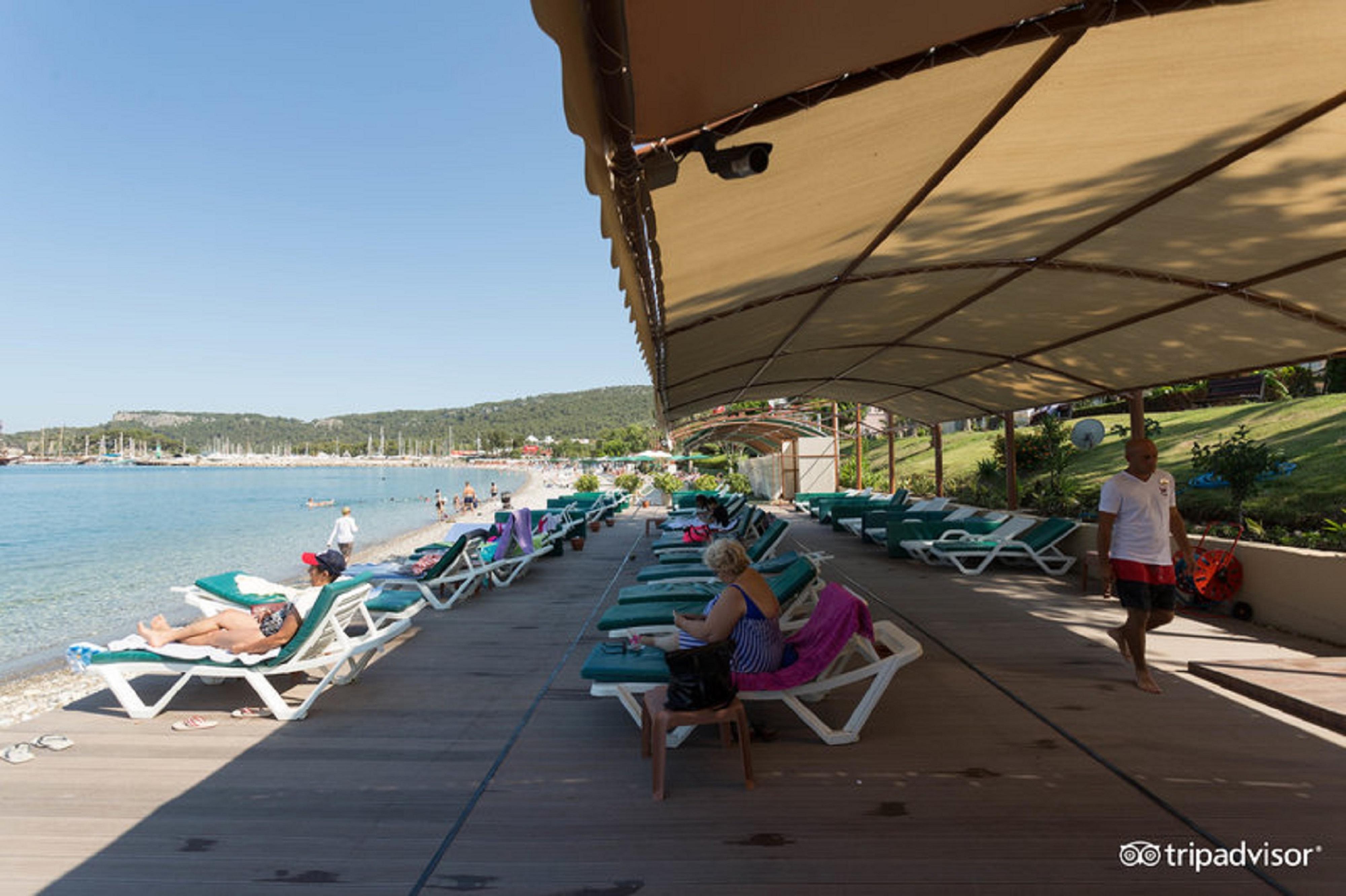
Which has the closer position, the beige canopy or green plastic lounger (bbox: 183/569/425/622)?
the beige canopy

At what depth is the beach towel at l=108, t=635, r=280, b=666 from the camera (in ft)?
13.2

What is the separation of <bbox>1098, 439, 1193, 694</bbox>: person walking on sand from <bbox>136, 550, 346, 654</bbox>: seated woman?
473 centimetres

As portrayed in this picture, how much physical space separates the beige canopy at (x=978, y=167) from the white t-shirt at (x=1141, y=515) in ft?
5.16

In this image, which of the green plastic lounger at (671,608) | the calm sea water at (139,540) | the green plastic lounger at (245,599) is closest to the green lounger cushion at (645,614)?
the green plastic lounger at (671,608)

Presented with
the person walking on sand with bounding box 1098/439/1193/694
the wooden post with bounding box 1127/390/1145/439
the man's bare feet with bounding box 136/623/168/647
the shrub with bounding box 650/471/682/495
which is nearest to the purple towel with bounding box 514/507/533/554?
the man's bare feet with bounding box 136/623/168/647

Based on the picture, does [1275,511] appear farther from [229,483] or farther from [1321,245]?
[229,483]

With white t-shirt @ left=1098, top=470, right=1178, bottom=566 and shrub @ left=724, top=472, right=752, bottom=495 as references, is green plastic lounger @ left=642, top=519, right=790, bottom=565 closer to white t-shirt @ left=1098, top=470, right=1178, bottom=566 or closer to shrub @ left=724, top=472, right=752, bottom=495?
white t-shirt @ left=1098, top=470, right=1178, bottom=566

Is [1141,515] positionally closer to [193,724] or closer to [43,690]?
[193,724]

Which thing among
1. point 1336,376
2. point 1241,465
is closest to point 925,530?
point 1241,465

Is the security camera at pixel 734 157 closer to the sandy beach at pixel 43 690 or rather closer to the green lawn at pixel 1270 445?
the sandy beach at pixel 43 690

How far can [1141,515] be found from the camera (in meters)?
4.11

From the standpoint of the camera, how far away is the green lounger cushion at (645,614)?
15.4 feet

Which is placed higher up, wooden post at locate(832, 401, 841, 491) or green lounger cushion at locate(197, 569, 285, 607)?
wooden post at locate(832, 401, 841, 491)

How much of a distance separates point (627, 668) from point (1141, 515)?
3114 millimetres
